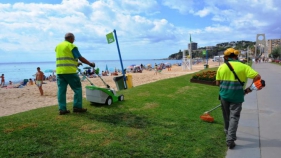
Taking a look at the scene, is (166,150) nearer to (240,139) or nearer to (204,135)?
(204,135)

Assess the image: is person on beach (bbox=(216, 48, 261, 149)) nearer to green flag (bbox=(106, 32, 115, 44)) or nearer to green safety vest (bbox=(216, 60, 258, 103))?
green safety vest (bbox=(216, 60, 258, 103))

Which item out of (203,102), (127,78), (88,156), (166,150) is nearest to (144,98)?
(203,102)

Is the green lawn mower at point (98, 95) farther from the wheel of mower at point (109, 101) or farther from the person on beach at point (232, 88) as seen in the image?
the person on beach at point (232, 88)

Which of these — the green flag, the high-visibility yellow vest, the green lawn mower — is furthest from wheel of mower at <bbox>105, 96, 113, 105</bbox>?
the green flag

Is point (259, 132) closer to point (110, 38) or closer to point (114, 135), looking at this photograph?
point (114, 135)

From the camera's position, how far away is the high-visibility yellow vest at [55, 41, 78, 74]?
193 inches

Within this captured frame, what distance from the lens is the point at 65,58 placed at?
4.96 m

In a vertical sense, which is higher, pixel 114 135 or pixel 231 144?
pixel 114 135

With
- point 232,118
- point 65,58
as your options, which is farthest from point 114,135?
point 232,118

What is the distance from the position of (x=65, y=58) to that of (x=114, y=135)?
1994mm

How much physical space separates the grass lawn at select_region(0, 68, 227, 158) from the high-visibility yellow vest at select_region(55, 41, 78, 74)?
101cm

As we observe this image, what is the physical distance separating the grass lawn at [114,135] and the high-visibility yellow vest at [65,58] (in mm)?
1008

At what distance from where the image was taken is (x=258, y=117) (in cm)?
612

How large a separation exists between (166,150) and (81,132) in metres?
1.54
